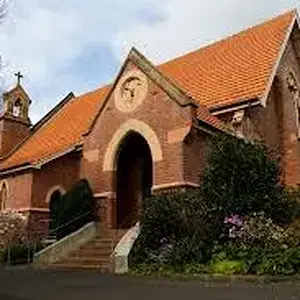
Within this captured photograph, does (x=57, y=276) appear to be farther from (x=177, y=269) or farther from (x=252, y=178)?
(x=252, y=178)

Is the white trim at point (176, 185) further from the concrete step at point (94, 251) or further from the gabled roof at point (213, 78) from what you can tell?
the concrete step at point (94, 251)

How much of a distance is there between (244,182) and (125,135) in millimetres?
6625

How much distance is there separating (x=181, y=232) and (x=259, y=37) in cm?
1423

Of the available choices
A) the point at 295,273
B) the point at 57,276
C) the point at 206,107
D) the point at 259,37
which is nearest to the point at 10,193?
the point at 206,107

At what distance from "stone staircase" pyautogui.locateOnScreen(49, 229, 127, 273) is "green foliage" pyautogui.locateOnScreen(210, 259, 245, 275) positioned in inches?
145

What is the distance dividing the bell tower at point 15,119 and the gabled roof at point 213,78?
2.33 metres

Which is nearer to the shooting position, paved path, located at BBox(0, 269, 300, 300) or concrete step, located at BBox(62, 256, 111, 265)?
paved path, located at BBox(0, 269, 300, 300)

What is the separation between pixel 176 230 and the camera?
1574cm

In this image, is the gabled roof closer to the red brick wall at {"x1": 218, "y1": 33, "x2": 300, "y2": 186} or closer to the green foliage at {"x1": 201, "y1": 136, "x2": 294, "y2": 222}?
the red brick wall at {"x1": 218, "y1": 33, "x2": 300, "y2": 186}

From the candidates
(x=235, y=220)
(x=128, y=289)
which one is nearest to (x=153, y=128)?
(x=235, y=220)

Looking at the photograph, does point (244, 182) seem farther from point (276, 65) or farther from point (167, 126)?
point (276, 65)

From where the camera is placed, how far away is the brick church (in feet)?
64.5

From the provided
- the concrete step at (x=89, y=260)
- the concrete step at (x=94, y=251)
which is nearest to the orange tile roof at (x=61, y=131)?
the concrete step at (x=94, y=251)

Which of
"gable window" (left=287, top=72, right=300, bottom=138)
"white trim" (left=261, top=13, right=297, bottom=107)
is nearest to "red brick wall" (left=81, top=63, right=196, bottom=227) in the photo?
"white trim" (left=261, top=13, right=297, bottom=107)
